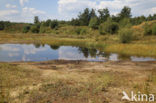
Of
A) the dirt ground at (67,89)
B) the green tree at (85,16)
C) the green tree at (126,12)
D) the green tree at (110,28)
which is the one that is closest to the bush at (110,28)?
the green tree at (110,28)

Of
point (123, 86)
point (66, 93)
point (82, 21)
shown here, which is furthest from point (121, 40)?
point (82, 21)

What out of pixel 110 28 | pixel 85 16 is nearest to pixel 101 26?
pixel 110 28

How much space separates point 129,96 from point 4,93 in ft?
20.1

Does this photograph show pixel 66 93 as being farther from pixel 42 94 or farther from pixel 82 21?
pixel 82 21

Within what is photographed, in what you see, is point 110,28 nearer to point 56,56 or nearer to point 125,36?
point 125,36

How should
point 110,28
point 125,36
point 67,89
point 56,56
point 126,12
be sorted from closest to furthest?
point 67,89
point 56,56
point 125,36
point 110,28
point 126,12

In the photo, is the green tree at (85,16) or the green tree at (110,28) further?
the green tree at (85,16)

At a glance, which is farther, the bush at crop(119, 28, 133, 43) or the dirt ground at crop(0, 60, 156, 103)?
the bush at crop(119, 28, 133, 43)

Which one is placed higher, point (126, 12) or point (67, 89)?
point (126, 12)

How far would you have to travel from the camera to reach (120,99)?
651 centimetres

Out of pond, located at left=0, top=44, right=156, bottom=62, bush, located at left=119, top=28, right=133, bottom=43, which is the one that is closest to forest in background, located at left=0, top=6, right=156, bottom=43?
bush, located at left=119, top=28, right=133, bottom=43

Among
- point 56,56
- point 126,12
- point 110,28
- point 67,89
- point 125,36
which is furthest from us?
point 126,12

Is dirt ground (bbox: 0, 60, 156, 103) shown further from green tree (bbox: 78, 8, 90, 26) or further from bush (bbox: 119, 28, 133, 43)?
green tree (bbox: 78, 8, 90, 26)

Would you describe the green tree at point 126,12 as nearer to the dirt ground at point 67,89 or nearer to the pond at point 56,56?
the pond at point 56,56
